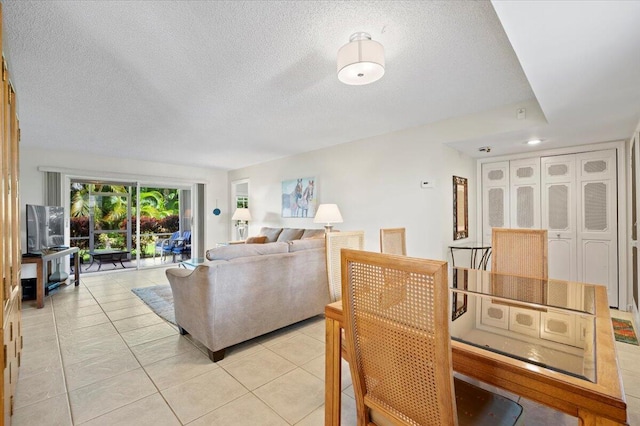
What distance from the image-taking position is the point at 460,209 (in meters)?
4.10

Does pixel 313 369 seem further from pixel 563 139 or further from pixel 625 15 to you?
pixel 563 139

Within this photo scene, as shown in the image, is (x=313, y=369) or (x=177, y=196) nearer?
(x=313, y=369)

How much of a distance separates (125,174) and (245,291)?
505 cm

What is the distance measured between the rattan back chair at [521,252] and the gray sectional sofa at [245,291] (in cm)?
166

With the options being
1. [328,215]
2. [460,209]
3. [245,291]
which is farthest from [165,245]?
[460,209]

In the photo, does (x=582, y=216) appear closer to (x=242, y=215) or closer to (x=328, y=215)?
(x=328, y=215)

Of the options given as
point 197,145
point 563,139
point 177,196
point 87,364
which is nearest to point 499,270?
point 563,139

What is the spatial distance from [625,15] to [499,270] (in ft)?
5.89

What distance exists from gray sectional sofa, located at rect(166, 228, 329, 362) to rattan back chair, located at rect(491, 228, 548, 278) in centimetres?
166

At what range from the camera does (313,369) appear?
2191 millimetres

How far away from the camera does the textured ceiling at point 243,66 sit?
1.72m

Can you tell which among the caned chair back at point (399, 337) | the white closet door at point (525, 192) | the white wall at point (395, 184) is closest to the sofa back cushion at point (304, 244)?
the white wall at point (395, 184)

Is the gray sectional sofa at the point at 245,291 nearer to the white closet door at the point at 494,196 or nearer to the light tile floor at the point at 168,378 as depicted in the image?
the light tile floor at the point at 168,378

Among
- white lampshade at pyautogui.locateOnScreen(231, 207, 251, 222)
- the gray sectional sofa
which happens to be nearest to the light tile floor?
the gray sectional sofa
